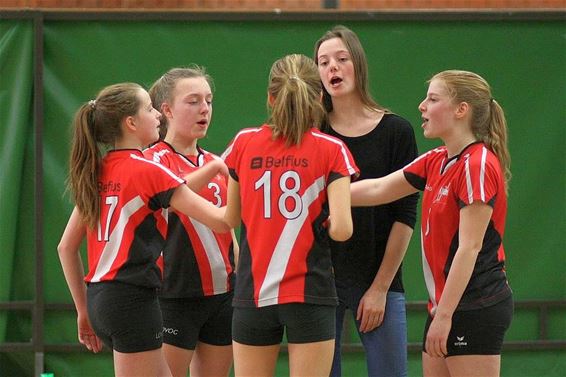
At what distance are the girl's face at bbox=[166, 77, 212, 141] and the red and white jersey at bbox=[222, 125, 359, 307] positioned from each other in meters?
0.77

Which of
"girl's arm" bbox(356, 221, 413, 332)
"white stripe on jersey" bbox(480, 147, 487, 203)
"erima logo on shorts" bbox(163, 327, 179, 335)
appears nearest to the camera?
"white stripe on jersey" bbox(480, 147, 487, 203)

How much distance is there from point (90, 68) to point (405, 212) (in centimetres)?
263

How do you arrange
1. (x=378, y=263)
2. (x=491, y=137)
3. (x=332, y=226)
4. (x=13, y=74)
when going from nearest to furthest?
1. (x=332, y=226)
2. (x=491, y=137)
3. (x=378, y=263)
4. (x=13, y=74)

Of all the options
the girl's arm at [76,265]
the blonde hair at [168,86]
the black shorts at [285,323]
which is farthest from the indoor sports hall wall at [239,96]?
the black shorts at [285,323]

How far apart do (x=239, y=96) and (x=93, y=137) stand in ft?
6.82

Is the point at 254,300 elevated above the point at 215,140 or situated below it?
below

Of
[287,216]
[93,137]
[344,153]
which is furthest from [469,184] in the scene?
[93,137]

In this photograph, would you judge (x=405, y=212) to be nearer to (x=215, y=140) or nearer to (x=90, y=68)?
(x=215, y=140)

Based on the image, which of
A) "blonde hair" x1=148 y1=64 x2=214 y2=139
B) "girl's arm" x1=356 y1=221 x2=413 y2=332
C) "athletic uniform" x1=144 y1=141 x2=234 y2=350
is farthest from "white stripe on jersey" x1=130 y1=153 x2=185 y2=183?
"girl's arm" x1=356 y1=221 x2=413 y2=332

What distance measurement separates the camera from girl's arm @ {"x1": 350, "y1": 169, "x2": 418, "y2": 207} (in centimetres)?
373

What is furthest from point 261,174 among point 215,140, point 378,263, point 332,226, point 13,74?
point 13,74

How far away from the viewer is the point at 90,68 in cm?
574

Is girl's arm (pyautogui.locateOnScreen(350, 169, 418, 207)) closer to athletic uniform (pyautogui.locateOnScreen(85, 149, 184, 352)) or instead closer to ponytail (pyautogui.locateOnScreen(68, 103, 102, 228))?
athletic uniform (pyautogui.locateOnScreen(85, 149, 184, 352))

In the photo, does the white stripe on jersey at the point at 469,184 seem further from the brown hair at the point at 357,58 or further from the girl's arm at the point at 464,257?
the brown hair at the point at 357,58
